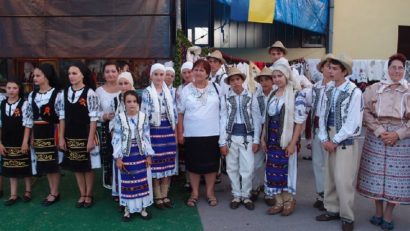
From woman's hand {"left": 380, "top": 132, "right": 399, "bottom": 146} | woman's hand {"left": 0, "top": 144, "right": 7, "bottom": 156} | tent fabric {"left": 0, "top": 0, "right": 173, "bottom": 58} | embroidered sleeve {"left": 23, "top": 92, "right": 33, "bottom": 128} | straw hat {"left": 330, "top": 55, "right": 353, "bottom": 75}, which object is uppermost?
Result: tent fabric {"left": 0, "top": 0, "right": 173, "bottom": 58}

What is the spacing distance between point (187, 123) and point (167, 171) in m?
0.62

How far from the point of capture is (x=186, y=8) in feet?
32.2

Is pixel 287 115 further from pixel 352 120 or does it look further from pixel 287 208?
pixel 287 208

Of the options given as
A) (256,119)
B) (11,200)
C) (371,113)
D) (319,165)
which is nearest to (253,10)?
→ (256,119)

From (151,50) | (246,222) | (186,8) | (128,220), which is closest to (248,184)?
(246,222)

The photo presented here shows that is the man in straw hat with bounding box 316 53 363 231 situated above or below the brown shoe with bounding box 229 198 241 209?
above

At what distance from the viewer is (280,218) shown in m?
4.56

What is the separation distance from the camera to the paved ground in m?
4.31

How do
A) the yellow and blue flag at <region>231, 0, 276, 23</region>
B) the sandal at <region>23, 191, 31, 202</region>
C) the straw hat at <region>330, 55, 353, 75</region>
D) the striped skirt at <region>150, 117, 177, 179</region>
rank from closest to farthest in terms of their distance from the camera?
1. the straw hat at <region>330, 55, 353, 75</region>
2. the striped skirt at <region>150, 117, 177, 179</region>
3. the sandal at <region>23, 191, 31, 202</region>
4. the yellow and blue flag at <region>231, 0, 276, 23</region>

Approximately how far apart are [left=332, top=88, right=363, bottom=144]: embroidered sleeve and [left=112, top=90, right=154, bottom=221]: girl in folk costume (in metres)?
2.01

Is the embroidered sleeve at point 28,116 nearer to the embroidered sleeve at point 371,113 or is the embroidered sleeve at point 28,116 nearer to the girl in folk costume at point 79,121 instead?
the girl in folk costume at point 79,121

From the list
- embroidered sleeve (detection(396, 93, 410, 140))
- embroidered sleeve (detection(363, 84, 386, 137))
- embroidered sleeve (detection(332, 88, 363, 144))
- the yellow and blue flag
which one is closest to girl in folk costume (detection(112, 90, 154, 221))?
embroidered sleeve (detection(332, 88, 363, 144))

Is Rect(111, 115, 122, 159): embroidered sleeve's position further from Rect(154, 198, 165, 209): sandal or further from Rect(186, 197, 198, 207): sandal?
Rect(186, 197, 198, 207): sandal

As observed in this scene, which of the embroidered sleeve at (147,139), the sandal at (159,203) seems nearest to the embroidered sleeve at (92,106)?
the embroidered sleeve at (147,139)
